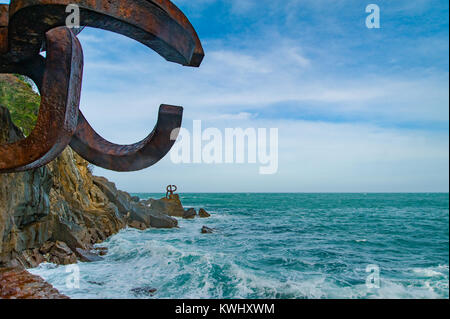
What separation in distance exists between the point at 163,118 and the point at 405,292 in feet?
31.6

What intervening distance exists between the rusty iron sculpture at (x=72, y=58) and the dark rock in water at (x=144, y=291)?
16.8 feet

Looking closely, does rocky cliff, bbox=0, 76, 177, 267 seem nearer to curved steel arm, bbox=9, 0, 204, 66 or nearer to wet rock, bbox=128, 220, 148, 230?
wet rock, bbox=128, 220, 148, 230

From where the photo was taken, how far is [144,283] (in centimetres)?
728

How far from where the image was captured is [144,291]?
677 centimetres

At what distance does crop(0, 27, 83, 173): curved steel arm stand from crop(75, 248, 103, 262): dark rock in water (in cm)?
713

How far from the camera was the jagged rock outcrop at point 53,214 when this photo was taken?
4246mm

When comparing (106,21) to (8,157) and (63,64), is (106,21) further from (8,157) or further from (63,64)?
(8,157)

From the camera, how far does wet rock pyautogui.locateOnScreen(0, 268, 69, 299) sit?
251 centimetres

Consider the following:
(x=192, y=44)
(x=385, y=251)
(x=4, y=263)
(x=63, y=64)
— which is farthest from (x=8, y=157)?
(x=385, y=251)

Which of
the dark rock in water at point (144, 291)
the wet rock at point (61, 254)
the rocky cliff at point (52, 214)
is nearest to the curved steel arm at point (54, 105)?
the rocky cliff at point (52, 214)

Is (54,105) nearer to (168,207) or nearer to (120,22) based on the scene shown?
(120,22)

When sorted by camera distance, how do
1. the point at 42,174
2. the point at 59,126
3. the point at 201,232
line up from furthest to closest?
the point at 201,232, the point at 42,174, the point at 59,126

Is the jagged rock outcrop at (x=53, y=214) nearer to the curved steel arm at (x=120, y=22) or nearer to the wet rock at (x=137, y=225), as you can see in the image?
the wet rock at (x=137, y=225)

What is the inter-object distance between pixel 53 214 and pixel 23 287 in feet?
20.8
